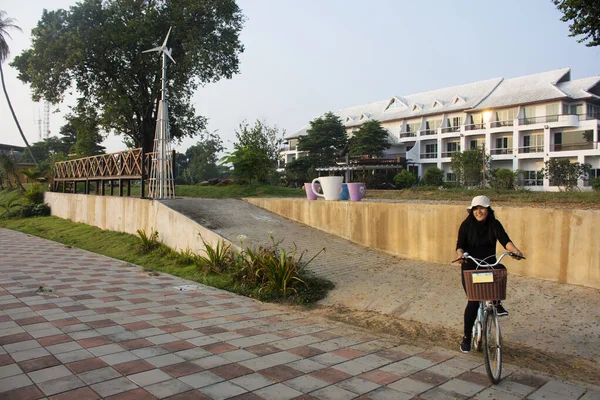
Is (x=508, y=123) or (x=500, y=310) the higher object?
(x=508, y=123)

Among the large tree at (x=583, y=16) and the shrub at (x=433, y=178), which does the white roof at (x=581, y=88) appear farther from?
the large tree at (x=583, y=16)

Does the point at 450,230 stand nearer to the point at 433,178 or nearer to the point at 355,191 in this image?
the point at 355,191

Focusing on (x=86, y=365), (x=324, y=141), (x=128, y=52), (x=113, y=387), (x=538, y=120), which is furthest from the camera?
(x=324, y=141)

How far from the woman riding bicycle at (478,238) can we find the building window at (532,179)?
3293 cm

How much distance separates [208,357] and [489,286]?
2.45 m

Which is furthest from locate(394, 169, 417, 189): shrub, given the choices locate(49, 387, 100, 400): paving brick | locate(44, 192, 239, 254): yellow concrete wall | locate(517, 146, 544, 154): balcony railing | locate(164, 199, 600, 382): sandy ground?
locate(49, 387, 100, 400): paving brick

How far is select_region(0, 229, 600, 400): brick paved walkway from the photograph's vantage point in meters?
3.15

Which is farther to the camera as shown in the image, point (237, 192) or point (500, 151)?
point (500, 151)

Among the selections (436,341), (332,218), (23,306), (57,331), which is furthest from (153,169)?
(436,341)

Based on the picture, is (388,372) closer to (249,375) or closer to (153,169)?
(249,375)

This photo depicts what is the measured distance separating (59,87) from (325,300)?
19164 mm

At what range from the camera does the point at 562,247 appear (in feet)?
19.6

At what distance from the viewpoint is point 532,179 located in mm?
34500

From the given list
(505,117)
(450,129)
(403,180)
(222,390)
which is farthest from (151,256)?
(450,129)
